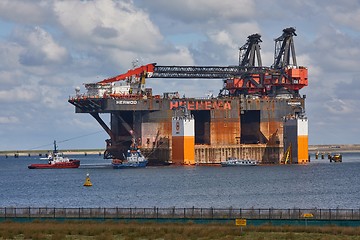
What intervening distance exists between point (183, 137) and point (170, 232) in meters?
105

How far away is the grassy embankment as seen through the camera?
63.5 metres

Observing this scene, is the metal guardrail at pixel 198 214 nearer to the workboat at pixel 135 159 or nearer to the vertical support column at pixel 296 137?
the workboat at pixel 135 159

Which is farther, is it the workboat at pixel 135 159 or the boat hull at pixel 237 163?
the boat hull at pixel 237 163

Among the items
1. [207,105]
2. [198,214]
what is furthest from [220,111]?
[198,214]

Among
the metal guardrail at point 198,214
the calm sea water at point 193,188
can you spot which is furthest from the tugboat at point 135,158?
the metal guardrail at point 198,214

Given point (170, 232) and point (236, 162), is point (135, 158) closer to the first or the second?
→ point (236, 162)

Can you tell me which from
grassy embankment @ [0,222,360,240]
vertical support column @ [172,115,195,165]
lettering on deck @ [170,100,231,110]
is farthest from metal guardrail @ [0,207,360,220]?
lettering on deck @ [170,100,231,110]

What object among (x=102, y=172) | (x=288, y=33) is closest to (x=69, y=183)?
(x=102, y=172)

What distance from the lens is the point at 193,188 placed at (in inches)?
4938

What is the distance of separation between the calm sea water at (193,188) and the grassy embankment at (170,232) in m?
29.9

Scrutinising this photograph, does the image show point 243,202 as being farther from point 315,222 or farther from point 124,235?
point 124,235

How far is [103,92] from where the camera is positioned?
172000mm

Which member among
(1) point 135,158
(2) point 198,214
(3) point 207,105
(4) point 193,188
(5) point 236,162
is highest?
(3) point 207,105

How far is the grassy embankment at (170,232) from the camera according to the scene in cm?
6353
